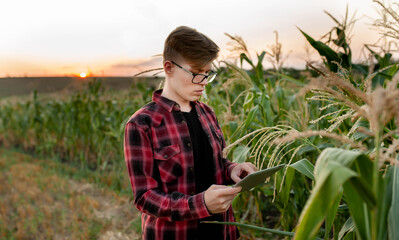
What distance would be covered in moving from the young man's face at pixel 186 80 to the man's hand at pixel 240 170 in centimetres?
33

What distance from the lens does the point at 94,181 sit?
4719 mm

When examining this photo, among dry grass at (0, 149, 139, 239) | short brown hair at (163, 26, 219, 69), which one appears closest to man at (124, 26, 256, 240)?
short brown hair at (163, 26, 219, 69)

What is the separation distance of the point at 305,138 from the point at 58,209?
325cm

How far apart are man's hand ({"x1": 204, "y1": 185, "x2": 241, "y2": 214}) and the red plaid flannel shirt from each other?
5cm

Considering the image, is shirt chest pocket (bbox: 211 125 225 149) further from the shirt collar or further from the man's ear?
the man's ear

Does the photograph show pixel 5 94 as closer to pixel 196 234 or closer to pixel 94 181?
pixel 94 181

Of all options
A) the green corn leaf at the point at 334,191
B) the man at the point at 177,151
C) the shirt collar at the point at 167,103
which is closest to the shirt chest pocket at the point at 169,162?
the man at the point at 177,151

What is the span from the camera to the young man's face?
4.31 feet

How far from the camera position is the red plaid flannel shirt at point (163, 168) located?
4.10 ft

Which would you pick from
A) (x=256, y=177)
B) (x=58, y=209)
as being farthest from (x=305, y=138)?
(x=58, y=209)

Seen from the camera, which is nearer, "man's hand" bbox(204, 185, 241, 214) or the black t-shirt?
"man's hand" bbox(204, 185, 241, 214)

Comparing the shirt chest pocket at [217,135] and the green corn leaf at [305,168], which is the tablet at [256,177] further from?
the shirt chest pocket at [217,135]

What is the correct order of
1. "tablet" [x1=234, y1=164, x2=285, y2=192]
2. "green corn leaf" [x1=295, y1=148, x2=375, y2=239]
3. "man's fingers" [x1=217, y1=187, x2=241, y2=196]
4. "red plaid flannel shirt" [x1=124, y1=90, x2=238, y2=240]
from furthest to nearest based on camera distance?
"red plaid flannel shirt" [x1=124, y1=90, x2=238, y2=240], "man's fingers" [x1=217, y1=187, x2=241, y2=196], "tablet" [x1=234, y1=164, x2=285, y2=192], "green corn leaf" [x1=295, y1=148, x2=375, y2=239]

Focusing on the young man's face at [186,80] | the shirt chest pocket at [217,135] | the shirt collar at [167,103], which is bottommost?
the shirt chest pocket at [217,135]
